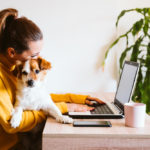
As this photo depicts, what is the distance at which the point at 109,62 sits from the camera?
8.05 ft

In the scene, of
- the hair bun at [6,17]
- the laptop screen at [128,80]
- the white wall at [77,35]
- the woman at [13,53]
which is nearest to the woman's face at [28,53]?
the woman at [13,53]

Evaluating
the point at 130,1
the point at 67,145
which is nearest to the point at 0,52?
the point at 67,145

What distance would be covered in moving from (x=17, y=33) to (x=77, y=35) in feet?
4.34

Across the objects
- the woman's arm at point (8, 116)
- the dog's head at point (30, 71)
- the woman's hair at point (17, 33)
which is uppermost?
the woman's hair at point (17, 33)

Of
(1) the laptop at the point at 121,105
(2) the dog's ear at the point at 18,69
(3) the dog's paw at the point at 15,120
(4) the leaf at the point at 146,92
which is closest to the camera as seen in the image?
(3) the dog's paw at the point at 15,120

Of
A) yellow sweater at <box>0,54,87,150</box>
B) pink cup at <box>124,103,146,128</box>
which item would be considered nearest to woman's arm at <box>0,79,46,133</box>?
yellow sweater at <box>0,54,87,150</box>

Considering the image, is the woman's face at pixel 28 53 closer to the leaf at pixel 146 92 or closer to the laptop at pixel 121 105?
the laptop at pixel 121 105

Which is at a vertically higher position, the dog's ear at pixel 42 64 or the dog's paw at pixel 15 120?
the dog's ear at pixel 42 64

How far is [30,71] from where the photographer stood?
122cm

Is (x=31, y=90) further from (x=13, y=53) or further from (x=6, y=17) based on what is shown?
(x=6, y=17)

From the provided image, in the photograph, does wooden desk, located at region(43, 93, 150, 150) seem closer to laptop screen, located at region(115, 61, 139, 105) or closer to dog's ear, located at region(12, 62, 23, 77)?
laptop screen, located at region(115, 61, 139, 105)

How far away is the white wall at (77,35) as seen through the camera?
2369 millimetres

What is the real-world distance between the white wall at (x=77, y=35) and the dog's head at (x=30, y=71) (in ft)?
3.86

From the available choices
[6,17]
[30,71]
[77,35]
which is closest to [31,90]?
[30,71]
